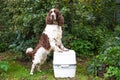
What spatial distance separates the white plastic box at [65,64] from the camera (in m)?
7.63

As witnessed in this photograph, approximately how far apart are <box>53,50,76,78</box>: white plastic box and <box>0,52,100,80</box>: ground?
0.68 ft

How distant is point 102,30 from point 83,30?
109cm

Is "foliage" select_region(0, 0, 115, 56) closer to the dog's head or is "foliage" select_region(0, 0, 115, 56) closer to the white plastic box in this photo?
the dog's head

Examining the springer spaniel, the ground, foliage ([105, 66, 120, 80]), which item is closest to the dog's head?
the springer spaniel

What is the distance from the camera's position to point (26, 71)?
833cm

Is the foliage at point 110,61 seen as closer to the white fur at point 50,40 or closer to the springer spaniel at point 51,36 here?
the springer spaniel at point 51,36

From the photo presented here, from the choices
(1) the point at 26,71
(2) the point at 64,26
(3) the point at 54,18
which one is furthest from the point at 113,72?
(2) the point at 64,26

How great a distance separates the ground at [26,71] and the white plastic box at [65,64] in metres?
0.21

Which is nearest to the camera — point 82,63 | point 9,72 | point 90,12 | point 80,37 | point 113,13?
point 9,72

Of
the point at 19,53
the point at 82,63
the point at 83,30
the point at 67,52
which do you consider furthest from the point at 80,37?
the point at 67,52

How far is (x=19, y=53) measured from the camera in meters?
9.37

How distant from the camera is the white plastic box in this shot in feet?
25.0

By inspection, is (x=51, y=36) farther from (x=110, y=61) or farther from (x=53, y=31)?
(x=110, y=61)

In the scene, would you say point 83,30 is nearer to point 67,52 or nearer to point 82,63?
point 82,63
